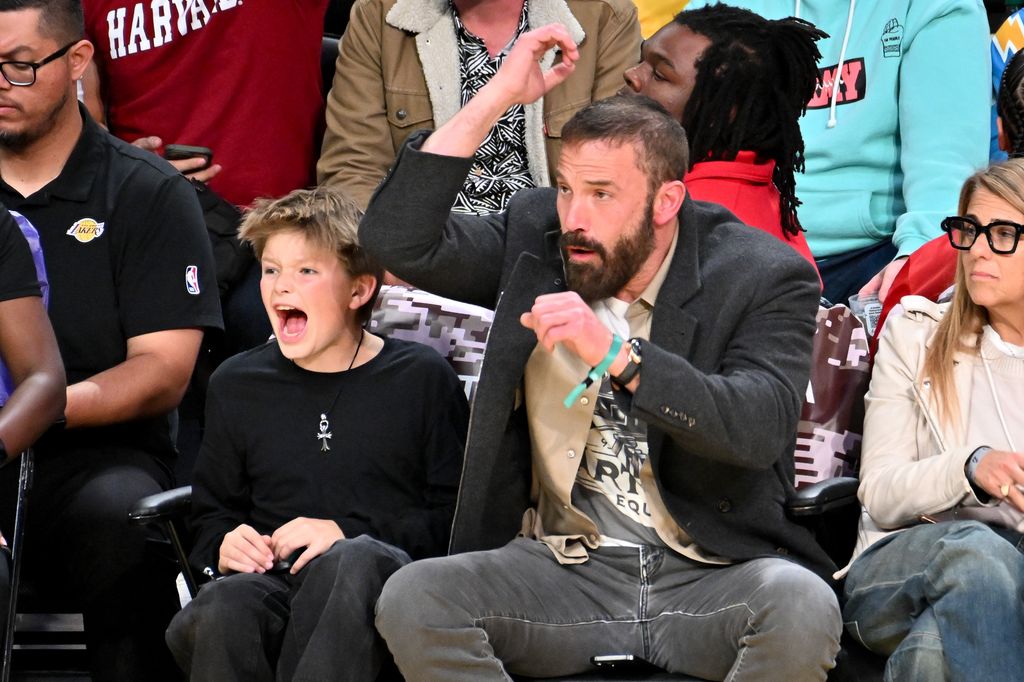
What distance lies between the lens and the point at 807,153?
475 cm

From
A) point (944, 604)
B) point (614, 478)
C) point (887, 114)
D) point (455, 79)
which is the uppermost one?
point (455, 79)

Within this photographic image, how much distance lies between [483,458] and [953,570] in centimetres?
98

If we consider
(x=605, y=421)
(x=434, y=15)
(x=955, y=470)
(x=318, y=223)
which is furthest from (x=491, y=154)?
(x=955, y=470)

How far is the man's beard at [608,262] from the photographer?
3.25 metres

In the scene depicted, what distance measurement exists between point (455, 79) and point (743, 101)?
3.11 feet

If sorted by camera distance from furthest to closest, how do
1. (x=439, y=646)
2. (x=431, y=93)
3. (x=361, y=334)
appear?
(x=431, y=93)
(x=361, y=334)
(x=439, y=646)

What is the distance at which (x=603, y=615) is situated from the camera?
3178mm

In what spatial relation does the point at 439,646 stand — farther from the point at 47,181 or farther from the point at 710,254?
the point at 47,181

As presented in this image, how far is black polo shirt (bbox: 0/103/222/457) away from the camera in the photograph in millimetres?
3953

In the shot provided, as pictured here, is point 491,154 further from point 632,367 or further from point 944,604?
point 944,604

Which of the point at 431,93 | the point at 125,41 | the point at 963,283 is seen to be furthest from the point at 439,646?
the point at 125,41

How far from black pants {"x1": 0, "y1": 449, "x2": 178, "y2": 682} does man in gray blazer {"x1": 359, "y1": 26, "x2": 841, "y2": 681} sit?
0.85 meters

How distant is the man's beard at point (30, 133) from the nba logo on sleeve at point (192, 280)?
52 centimetres

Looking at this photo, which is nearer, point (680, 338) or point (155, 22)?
→ point (680, 338)
